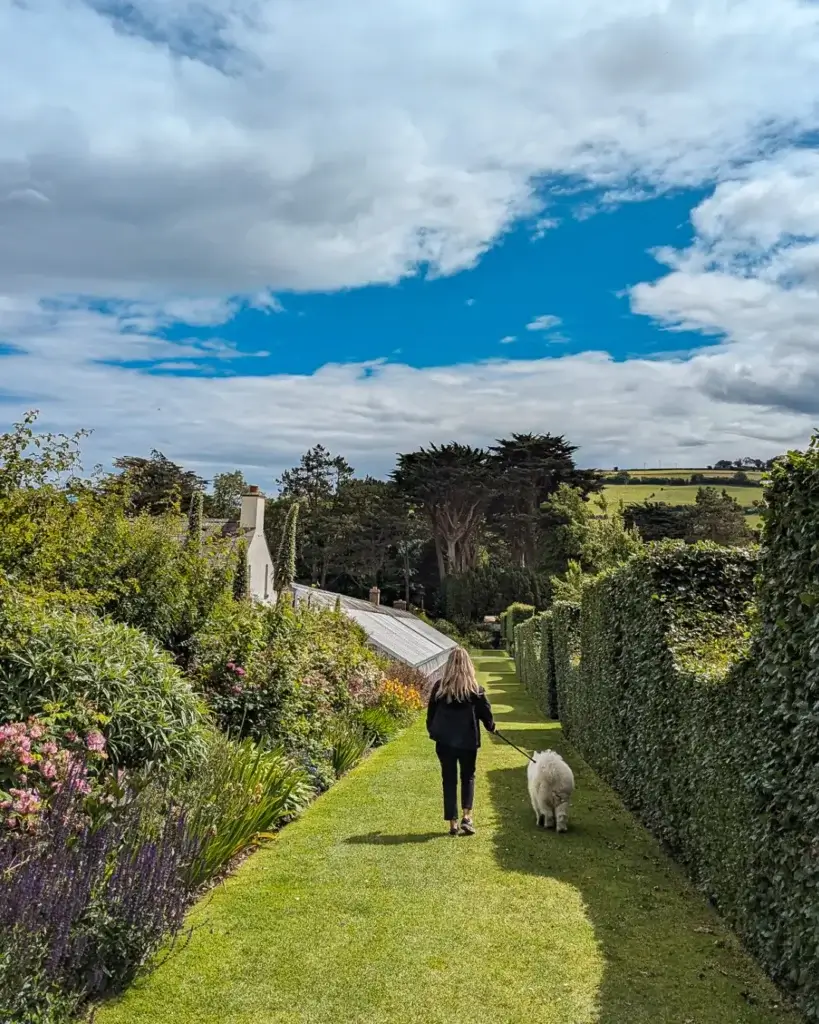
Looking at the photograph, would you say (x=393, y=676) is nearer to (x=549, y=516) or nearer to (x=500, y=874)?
(x=500, y=874)

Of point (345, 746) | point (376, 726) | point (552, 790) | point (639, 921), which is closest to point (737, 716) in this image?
point (639, 921)

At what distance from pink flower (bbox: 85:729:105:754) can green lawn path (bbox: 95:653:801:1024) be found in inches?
55.1

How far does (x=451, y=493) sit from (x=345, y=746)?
49.3 metres

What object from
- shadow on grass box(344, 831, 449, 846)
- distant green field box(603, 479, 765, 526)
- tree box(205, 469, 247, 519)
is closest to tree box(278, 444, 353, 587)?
tree box(205, 469, 247, 519)

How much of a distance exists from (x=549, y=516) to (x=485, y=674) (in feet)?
79.5

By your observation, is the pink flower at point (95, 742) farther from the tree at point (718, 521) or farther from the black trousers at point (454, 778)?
the tree at point (718, 521)

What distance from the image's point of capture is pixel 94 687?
6.59 metres

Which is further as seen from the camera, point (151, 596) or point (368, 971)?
point (151, 596)

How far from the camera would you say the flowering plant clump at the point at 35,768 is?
16.1ft

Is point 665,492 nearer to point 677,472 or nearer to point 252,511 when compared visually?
point 677,472

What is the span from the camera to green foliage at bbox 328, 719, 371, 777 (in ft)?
37.1

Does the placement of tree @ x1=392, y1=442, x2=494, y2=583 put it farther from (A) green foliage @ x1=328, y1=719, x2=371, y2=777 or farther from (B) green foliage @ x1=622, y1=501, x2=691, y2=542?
(A) green foliage @ x1=328, y1=719, x2=371, y2=777

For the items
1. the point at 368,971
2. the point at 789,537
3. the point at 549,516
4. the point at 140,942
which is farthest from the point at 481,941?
the point at 549,516

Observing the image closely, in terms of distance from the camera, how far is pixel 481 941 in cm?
552
